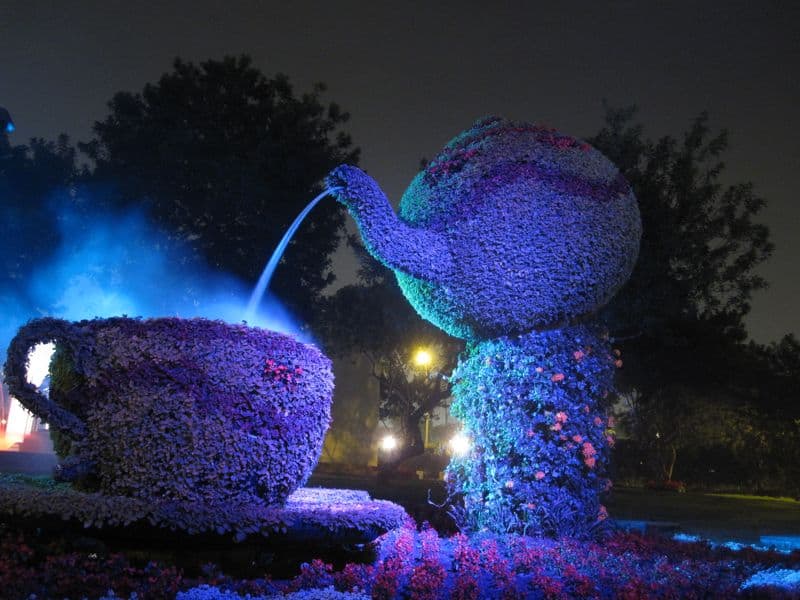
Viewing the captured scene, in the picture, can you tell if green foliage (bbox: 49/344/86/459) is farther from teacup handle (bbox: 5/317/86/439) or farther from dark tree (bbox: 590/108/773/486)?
dark tree (bbox: 590/108/773/486)

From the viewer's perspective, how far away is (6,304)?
1869 cm

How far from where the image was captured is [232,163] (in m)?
16.8

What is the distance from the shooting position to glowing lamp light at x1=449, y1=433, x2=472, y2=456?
8.12m

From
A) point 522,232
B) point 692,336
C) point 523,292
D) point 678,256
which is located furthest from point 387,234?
point 692,336

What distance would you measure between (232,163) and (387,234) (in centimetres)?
1038

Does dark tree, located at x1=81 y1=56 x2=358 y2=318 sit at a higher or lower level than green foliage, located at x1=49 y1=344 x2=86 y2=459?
higher

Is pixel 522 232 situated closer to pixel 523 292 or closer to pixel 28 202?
pixel 523 292

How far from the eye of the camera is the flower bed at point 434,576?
4465mm

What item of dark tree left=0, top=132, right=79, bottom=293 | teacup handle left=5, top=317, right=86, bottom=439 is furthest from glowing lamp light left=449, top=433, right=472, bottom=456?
dark tree left=0, top=132, right=79, bottom=293

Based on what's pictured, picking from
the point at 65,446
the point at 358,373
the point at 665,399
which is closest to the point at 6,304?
the point at 358,373

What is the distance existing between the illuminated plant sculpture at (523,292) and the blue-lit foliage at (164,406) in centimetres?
246

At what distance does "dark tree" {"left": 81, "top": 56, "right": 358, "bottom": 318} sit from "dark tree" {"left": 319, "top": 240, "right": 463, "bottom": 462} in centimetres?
175

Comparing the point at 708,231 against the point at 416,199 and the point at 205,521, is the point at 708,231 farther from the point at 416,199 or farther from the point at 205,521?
the point at 205,521

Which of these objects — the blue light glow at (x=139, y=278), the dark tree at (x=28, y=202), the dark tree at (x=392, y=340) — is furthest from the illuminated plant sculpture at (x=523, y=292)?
the dark tree at (x=28, y=202)
